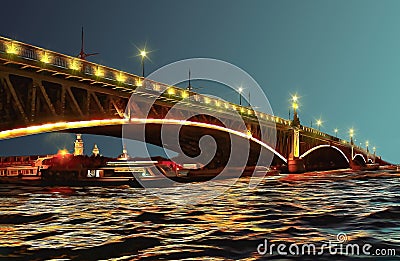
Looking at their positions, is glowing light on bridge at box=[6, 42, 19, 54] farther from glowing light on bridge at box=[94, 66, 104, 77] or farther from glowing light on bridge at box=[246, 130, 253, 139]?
glowing light on bridge at box=[246, 130, 253, 139]

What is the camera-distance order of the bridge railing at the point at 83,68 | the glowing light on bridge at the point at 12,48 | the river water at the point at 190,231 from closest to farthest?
the river water at the point at 190,231
the glowing light on bridge at the point at 12,48
the bridge railing at the point at 83,68

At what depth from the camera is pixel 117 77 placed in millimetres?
41219

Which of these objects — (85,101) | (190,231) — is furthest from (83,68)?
(190,231)

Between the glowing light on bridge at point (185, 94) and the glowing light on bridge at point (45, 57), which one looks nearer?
the glowing light on bridge at point (45, 57)

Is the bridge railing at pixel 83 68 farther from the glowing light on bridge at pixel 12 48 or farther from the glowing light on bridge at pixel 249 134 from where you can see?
the glowing light on bridge at pixel 249 134

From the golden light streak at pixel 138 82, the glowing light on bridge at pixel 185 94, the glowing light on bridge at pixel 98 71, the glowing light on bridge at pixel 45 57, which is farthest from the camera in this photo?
the glowing light on bridge at pixel 185 94

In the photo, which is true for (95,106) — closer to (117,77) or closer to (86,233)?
(117,77)

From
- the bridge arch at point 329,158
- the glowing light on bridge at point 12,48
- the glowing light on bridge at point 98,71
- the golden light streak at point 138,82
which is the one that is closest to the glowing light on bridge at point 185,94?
the golden light streak at point 138,82

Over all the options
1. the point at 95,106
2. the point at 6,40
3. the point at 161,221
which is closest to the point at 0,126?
the point at 6,40

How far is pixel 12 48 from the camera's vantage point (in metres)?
30.9

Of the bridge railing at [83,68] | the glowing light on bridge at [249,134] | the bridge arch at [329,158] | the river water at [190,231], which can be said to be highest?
the bridge railing at [83,68]

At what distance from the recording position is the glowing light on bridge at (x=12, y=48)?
30.6 m

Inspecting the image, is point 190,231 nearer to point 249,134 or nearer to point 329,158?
point 249,134

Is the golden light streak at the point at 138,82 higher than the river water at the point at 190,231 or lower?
higher
